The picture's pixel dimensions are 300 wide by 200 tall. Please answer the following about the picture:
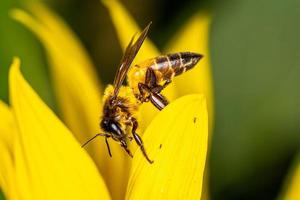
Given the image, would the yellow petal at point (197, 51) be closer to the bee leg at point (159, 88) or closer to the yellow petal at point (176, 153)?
the bee leg at point (159, 88)

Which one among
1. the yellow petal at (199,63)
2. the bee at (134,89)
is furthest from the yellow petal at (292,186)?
the bee at (134,89)

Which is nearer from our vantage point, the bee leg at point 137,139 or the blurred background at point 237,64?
the bee leg at point 137,139

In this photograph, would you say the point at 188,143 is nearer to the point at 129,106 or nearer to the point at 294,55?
the point at 129,106

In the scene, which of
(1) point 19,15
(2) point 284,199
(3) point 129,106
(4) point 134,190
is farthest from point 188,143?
(1) point 19,15

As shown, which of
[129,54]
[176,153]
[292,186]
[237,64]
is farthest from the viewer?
[237,64]

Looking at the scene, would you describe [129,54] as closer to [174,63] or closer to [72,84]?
[174,63]

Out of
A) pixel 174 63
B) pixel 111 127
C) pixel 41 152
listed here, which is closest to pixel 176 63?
pixel 174 63

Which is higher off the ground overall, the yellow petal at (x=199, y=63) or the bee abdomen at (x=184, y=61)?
the bee abdomen at (x=184, y=61)
